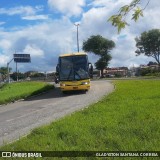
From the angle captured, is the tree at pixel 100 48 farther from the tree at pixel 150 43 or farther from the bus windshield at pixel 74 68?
the bus windshield at pixel 74 68

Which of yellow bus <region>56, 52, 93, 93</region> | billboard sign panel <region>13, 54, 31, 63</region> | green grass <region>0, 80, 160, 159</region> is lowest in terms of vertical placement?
green grass <region>0, 80, 160, 159</region>

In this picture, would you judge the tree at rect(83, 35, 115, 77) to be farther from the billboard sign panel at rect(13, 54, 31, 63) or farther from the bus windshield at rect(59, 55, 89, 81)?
the bus windshield at rect(59, 55, 89, 81)

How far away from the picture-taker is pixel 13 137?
11.7m

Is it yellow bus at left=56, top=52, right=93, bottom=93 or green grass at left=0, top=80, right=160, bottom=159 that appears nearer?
green grass at left=0, top=80, right=160, bottom=159

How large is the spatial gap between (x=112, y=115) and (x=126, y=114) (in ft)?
1.56

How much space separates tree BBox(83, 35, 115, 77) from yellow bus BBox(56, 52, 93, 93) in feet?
212

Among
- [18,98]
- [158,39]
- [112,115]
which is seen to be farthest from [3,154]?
[158,39]

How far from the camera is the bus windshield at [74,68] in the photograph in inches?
1214

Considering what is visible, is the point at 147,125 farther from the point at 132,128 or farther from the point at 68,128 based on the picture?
the point at 68,128

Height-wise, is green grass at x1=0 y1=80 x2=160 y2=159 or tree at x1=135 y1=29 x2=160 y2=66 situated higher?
tree at x1=135 y1=29 x2=160 y2=66

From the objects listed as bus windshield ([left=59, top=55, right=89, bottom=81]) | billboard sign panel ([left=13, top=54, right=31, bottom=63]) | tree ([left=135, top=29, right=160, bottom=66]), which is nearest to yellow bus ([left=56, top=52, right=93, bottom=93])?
bus windshield ([left=59, top=55, right=89, bottom=81])

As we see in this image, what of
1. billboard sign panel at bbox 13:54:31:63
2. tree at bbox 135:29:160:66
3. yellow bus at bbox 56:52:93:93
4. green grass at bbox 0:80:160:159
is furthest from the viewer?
tree at bbox 135:29:160:66

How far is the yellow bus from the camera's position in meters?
30.7

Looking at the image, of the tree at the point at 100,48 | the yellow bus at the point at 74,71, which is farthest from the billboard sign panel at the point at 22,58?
the yellow bus at the point at 74,71
